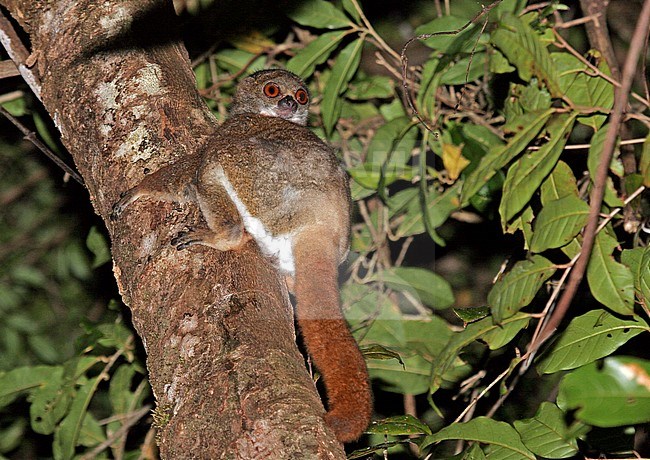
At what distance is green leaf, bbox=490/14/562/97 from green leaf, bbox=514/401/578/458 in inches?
51.6

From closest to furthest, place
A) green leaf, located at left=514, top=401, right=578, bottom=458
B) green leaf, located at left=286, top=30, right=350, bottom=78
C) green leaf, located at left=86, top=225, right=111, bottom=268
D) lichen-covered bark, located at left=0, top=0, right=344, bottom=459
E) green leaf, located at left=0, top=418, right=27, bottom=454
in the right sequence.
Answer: lichen-covered bark, located at left=0, top=0, right=344, bottom=459
green leaf, located at left=514, top=401, right=578, bottom=458
green leaf, located at left=86, top=225, right=111, bottom=268
green leaf, located at left=286, top=30, right=350, bottom=78
green leaf, located at left=0, top=418, right=27, bottom=454

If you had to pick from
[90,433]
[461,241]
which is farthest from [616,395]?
[461,241]

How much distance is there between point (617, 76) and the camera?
3.20 metres

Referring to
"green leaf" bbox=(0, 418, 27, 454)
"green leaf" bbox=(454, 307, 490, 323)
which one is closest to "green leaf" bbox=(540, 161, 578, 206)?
"green leaf" bbox=(454, 307, 490, 323)

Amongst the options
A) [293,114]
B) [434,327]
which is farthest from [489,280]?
[293,114]

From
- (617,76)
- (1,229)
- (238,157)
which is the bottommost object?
(1,229)

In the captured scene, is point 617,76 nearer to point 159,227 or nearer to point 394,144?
point 394,144

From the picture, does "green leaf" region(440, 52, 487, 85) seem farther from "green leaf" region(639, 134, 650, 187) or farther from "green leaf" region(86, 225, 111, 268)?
"green leaf" region(86, 225, 111, 268)

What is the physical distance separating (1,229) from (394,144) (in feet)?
13.8

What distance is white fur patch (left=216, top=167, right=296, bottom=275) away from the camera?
291 centimetres

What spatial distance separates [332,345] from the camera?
2.36 meters

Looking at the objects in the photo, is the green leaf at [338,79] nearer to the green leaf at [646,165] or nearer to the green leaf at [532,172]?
the green leaf at [532,172]

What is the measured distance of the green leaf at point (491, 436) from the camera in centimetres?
244

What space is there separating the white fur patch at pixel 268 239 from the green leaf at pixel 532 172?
0.87 meters
